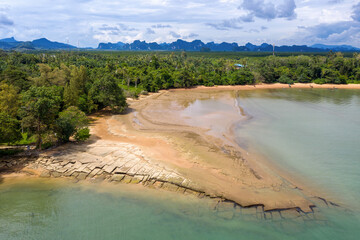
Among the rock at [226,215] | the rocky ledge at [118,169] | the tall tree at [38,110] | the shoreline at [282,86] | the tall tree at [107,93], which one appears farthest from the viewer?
the shoreline at [282,86]

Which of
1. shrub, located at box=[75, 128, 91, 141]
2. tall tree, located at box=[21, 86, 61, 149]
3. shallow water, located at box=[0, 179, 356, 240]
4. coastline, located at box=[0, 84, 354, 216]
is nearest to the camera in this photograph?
shallow water, located at box=[0, 179, 356, 240]

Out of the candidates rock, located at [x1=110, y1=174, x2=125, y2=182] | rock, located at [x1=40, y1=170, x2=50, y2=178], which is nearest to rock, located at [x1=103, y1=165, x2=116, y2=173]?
rock, located at [x1=110, y1=174, x2=125, y2=182]

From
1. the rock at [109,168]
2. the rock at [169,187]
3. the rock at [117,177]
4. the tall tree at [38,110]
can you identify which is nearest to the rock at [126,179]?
the rock at [117,177]

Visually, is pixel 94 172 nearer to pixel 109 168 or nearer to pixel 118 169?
pixel 109 168

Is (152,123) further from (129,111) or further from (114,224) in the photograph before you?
(114,224)

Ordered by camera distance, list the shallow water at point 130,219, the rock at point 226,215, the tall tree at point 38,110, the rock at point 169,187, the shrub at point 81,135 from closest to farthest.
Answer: the shallow water at point 130,219, the rock at point 226,215, the rock at point 169,187, the tall tree at point 38,110, the shrub at point 81,135

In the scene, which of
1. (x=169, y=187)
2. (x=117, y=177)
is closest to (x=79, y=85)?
(x=117, y=177)

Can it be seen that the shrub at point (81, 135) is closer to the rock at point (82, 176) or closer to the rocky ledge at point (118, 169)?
the rocky ledge at point (118, 169)

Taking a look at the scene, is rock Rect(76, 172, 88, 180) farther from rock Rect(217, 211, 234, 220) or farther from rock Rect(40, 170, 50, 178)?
rock Rect(217, 211, 234, 220)
